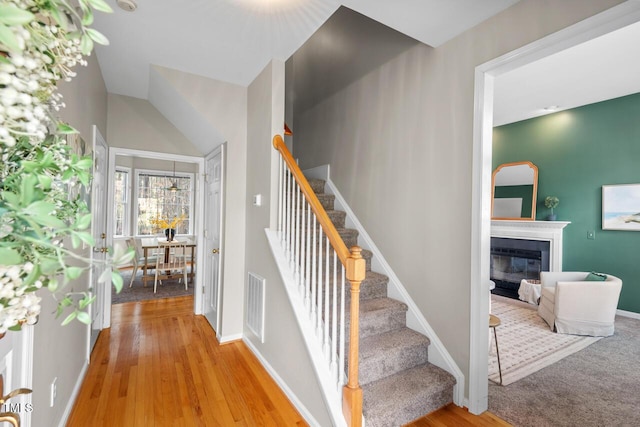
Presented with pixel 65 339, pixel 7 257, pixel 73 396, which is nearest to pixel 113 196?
pixel 65 339

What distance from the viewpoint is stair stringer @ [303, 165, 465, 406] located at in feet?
7.20

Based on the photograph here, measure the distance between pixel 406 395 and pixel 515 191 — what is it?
4.76 metres

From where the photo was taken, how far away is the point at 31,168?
1.49ft

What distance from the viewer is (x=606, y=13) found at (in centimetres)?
154

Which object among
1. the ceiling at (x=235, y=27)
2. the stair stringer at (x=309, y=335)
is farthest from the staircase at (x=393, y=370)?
the ceiling at (x=235, y=27)

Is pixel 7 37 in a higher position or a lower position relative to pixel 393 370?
higher

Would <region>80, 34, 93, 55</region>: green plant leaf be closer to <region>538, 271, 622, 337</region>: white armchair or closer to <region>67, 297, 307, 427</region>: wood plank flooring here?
<region>67, 297, 307, 427</region>: wood plank flooring

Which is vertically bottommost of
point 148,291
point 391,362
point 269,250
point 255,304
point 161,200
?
point 148,291

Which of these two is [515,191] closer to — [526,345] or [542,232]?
[542,232]

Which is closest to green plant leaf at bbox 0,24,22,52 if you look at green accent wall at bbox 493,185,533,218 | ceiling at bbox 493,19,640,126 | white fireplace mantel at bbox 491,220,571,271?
ceiling at bbox 493,19,640,126

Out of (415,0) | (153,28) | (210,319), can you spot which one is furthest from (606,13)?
(210,319)

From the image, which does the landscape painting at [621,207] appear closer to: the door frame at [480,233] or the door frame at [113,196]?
the door frame at [480,233]

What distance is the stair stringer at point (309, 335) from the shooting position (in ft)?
5.71

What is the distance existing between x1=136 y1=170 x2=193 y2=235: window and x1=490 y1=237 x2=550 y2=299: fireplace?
280 inches
